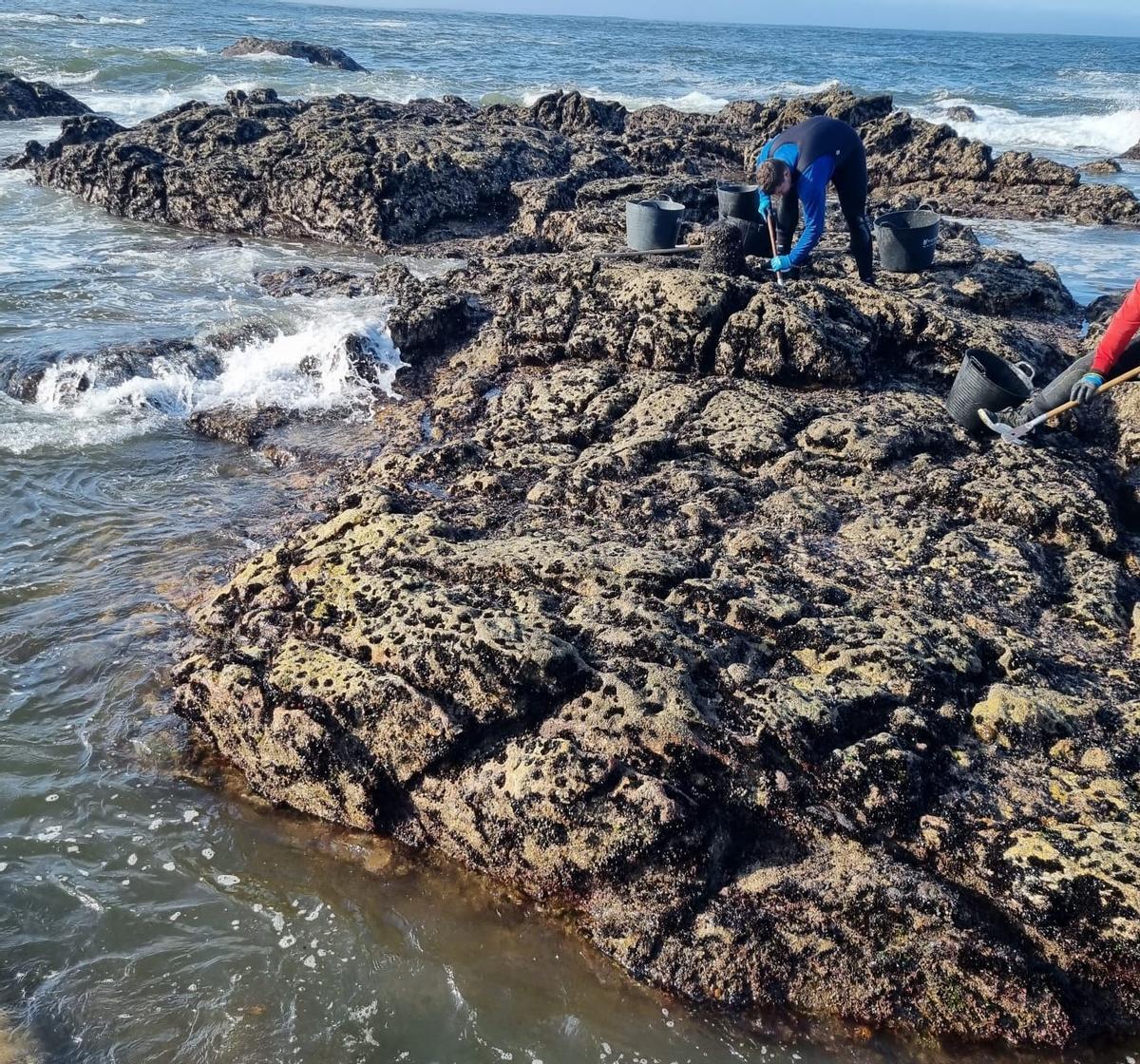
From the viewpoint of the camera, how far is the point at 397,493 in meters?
5.48

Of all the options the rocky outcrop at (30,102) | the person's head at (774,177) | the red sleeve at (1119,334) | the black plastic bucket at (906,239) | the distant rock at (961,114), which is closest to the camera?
the red sleeve at (1119,334)

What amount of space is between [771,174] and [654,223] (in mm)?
1528

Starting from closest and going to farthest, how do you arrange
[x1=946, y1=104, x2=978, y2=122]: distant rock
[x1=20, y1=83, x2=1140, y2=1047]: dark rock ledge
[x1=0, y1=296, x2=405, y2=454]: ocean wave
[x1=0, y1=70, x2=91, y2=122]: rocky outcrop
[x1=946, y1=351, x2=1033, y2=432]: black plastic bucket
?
[x1=20, y1=83, x2=1140, y2=1047]: dark rock ledge, [x1=946, y1=351, x2=1033, y2=432]: black plastic bucket, [x1=0, y1=296, x2=405, y2=454]: ocean wave, [x1=0, y1=70, x2=91, y2=122]: rocky outcrop, [x1=946, y1=104, x2=978, y2=122]: distant rock

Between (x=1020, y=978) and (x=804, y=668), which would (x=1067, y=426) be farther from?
(x=1020, y=978)

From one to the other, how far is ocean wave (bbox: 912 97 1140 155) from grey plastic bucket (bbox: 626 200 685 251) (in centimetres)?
2083

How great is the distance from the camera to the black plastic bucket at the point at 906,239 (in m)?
8.24

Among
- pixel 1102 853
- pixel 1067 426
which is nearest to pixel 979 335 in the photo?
pixel 1067 426

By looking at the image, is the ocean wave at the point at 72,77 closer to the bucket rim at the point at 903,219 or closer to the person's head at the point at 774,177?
the person's head at the point at 774,177

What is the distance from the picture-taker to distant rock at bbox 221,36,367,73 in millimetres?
38312

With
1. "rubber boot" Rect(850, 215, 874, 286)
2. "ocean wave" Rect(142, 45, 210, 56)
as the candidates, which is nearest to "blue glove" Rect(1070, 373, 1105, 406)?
"rubber boot" Rect(850, 215, 874, 286)

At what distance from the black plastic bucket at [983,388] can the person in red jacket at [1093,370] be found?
8cm

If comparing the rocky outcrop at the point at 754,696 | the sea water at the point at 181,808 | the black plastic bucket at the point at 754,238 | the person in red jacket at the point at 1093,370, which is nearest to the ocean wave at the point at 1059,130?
the sea water at the point at 181,808

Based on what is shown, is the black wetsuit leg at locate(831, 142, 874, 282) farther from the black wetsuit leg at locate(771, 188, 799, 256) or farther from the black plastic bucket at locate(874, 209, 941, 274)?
the black plastic bucket at locate(874, 209, 941, 274)

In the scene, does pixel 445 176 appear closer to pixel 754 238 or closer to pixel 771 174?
pixel 754 238
